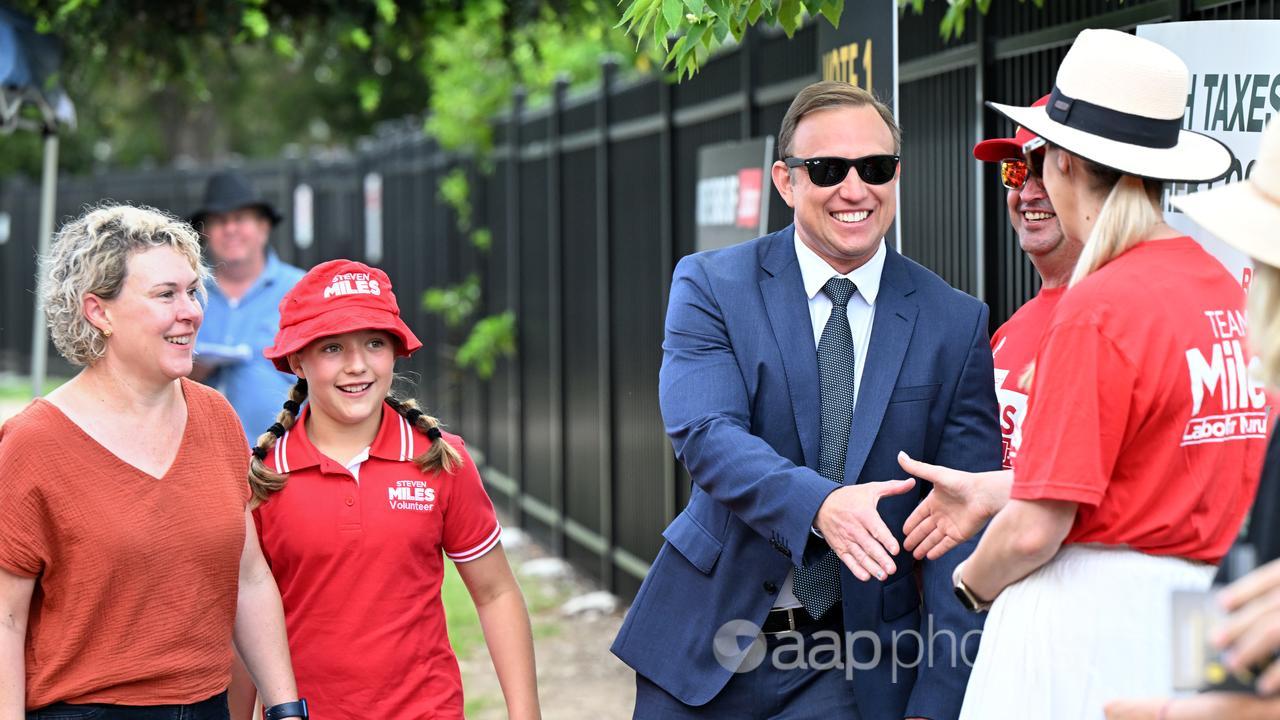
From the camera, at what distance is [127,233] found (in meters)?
3.49

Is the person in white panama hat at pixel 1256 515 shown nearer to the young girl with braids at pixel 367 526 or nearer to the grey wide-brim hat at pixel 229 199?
the young girl with braids at pixel 367 526

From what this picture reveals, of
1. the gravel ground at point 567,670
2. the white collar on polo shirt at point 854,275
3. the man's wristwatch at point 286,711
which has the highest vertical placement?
the white collar on polo shirt at point 854,275

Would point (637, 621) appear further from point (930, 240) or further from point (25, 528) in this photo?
point (930, 240)

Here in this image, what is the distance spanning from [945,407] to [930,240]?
233 cm

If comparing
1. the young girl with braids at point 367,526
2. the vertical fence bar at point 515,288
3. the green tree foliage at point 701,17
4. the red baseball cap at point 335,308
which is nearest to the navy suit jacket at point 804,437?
the young girl with braids at point 367,526

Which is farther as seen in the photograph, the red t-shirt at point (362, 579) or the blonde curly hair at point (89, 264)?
the red t-shirt at point (362, 579)

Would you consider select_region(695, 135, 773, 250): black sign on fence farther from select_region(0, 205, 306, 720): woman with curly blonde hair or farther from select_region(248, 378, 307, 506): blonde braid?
select_region(0, 205, 306, 720): woman with curly blonde hair

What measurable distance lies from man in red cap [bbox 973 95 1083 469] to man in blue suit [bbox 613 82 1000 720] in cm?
19

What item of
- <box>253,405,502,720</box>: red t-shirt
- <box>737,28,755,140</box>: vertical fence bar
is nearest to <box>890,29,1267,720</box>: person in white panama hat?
<box>253,405,502,720</box>: red t-shirt

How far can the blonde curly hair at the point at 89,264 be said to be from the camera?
3430 mm

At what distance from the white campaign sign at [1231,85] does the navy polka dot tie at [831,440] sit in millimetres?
888

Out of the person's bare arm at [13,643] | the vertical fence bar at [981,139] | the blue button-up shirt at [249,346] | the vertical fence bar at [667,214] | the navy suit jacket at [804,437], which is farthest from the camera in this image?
the vertical fence bar at [667,214]

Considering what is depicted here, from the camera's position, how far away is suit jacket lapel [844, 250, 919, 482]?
3350 millimetres

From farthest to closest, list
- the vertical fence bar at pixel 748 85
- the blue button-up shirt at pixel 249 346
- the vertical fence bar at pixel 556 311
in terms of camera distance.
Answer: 1. the vertical fence bar at pixel 556 311
2. the vertical fence bar at pixel 748 85
3. the blue button-up shirt at pixel 249 346
